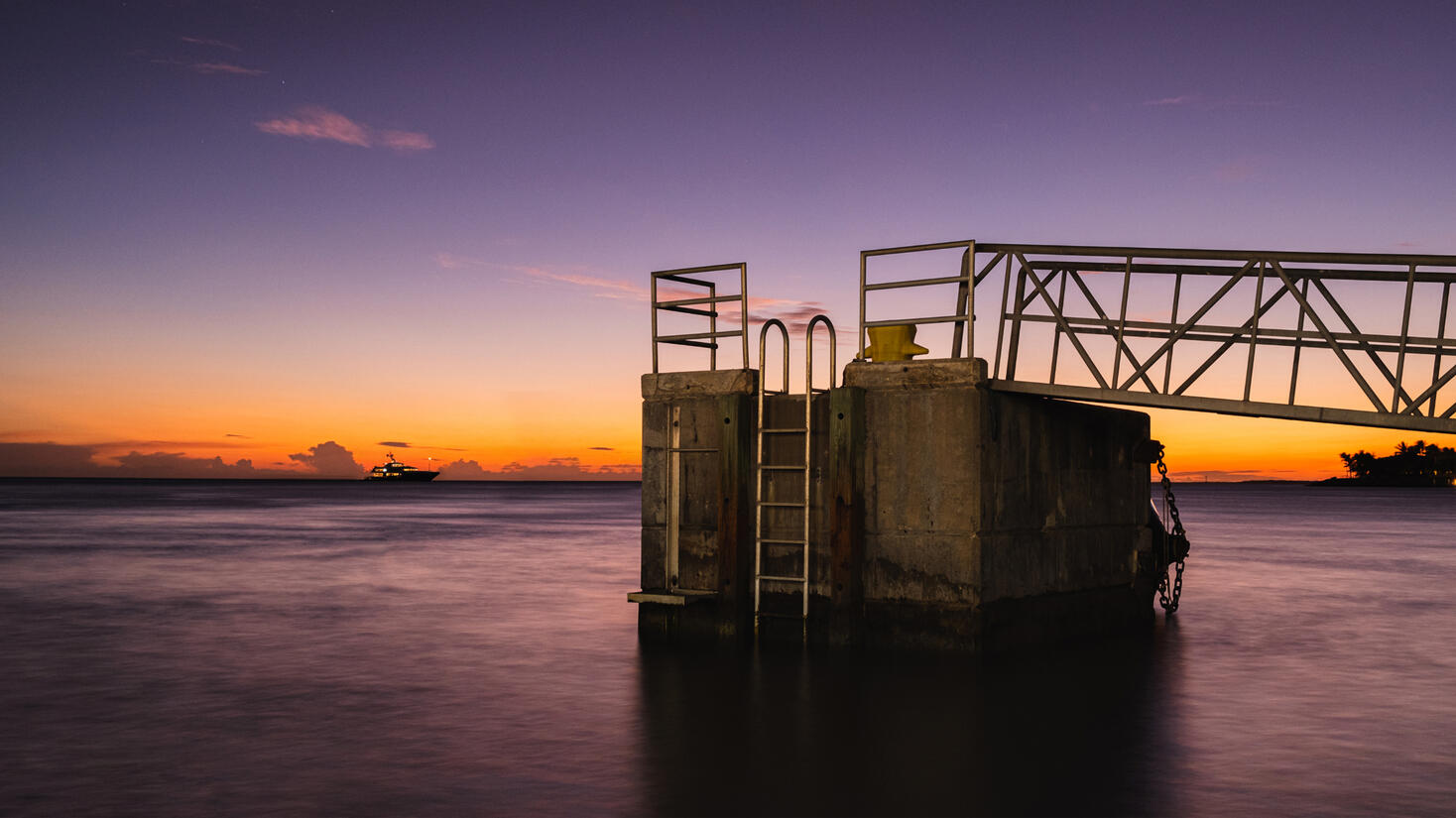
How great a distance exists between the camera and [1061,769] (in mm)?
9211

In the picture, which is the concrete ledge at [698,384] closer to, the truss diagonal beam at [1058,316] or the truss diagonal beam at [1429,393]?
the truss diagonal beam at [1058,316]

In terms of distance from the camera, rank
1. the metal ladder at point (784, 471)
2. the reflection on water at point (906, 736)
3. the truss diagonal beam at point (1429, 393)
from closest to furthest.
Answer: the reflection on water at point (906, 736) < the truss diagonal beam at point (1429, 393) < the metal ladder at point (784, 471)

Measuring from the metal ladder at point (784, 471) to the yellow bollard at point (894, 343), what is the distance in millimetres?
501

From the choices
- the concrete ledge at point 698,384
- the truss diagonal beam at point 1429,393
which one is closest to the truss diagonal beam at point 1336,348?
the truss diagonal beam at point 1429,393

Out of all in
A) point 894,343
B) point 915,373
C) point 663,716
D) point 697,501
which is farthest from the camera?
point 697,501

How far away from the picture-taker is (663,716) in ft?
37.0

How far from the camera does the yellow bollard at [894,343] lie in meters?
14.1

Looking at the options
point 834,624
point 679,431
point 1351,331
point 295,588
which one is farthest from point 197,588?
point 1351,331

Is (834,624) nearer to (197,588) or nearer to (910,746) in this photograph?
(910,746)

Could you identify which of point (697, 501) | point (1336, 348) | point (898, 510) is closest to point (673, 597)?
point (697, 501)

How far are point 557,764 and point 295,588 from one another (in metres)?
16.2

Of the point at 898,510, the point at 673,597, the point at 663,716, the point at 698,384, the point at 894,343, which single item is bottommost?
the point at 663,716

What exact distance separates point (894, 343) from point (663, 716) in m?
5.17

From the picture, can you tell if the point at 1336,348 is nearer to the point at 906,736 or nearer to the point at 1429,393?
the point at 1429,393
